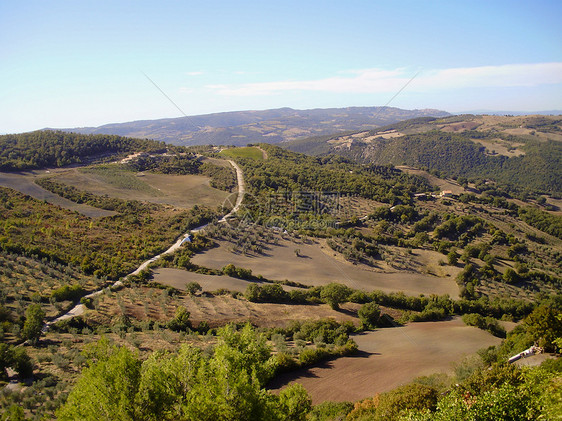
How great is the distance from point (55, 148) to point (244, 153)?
171 feet

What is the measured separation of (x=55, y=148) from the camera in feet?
270

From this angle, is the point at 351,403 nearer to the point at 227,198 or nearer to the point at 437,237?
the point at 437,237

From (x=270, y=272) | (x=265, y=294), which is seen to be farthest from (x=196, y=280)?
(x=270, y=272)

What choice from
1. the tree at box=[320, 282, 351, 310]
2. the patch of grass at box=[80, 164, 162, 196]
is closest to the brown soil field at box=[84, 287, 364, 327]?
the tree at box=[320, 282, 351, 310]

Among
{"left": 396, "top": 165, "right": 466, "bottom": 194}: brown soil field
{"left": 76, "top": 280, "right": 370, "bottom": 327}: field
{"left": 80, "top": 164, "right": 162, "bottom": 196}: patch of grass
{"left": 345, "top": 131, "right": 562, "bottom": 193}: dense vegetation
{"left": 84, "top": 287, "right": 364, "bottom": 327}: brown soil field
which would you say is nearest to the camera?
{"left": 76, "top": 280, "right": 370, "bottom": 327}: field

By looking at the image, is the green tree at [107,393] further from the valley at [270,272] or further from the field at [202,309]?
the field at [202,309]

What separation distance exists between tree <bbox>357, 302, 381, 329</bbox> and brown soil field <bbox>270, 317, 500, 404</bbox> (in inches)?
52.2

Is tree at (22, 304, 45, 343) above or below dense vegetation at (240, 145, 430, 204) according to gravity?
below

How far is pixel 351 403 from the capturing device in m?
19.3

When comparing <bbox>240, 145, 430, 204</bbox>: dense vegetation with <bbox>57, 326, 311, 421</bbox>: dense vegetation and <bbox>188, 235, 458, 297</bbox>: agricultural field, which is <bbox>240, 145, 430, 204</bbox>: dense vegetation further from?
<bbox>57, 326, 311, 421</bbox>: dense vegetation

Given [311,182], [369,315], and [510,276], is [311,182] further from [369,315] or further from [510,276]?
[369,315]

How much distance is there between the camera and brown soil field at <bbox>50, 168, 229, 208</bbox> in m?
A: 67.5

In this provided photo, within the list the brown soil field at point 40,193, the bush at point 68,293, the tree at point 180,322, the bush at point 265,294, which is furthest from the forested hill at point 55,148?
the bush at point 265,294

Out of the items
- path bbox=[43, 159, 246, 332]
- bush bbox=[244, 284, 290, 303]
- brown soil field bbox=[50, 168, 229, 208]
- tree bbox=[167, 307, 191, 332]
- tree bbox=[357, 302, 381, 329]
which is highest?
brown soil field bbox=[50, 168, 229, 208]
